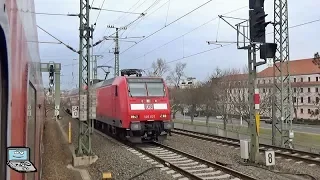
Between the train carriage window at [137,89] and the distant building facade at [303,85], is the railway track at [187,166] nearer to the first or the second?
the train carriage window at [137,89]

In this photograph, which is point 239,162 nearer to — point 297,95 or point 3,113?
point 3,113

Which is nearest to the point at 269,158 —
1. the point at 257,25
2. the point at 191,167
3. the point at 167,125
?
the point at 191,167

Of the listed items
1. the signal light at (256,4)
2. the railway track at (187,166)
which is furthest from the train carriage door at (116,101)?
the signal light at (256,4)

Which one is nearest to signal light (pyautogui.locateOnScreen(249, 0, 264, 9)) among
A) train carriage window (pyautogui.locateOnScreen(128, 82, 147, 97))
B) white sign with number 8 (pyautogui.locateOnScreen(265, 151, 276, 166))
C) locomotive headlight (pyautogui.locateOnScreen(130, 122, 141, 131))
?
white sign with number 8 (pyautogui.locateOnScreen(265, 151, 276, 166))

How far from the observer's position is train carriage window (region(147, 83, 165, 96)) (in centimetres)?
1962

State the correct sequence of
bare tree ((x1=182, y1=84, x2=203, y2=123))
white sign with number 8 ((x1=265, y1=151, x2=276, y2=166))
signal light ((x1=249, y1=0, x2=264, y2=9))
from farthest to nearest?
bare tree ((x1=182, y1=84, x2=203, y2=123)) < signal light ((x1=249, y1=0, x2=264, y2=9)) < white sign with number 8 ((x1=265, y1=151, x2=276, y2=166))

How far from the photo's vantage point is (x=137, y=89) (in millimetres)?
19312

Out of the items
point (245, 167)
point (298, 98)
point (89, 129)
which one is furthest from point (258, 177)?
point (298, 98)

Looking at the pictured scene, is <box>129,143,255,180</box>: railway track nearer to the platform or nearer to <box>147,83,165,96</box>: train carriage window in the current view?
the platform

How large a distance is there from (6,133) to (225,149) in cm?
1697

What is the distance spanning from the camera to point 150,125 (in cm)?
1903

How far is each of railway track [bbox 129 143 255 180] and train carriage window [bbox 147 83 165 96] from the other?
10.3 ft

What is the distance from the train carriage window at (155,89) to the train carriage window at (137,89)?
0.86ft

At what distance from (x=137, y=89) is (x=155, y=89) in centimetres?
100
